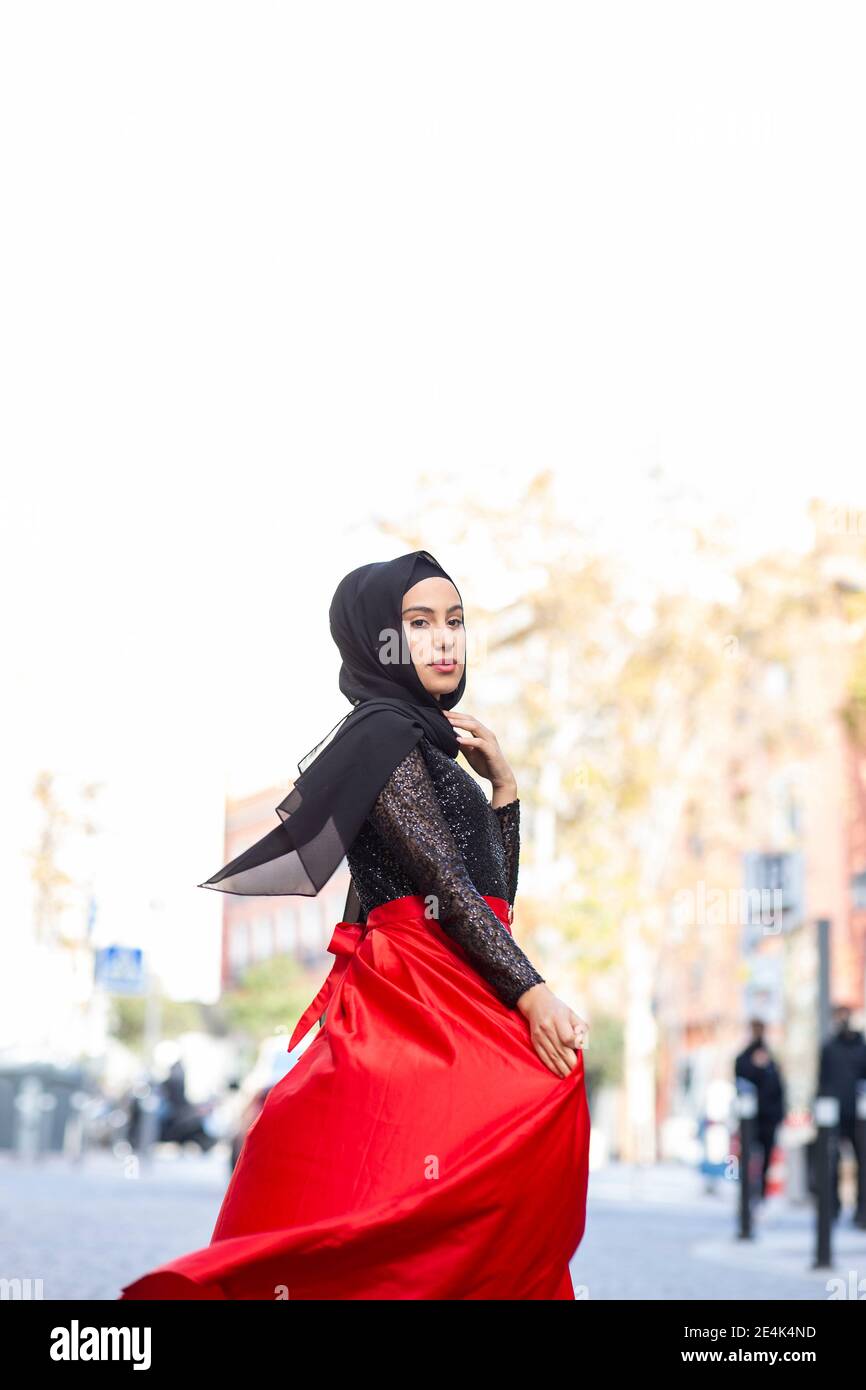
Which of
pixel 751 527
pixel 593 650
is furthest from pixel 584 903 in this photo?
pixel 751 527

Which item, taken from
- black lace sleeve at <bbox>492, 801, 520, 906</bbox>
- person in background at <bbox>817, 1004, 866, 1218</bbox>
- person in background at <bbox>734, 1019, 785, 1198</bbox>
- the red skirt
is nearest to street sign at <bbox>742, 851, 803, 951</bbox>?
person in background at <bbox>734, 1019, 785, 1198</bbox>

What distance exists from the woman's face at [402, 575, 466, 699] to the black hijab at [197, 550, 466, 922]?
17mm

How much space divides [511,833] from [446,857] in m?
0.44

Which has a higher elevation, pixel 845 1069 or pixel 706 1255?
pixel 845 1069

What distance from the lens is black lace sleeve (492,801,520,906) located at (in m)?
4.17

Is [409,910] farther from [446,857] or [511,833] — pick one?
[511,833]

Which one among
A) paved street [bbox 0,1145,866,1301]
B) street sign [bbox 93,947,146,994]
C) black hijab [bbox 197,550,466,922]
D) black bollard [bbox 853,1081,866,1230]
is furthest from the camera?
street sign [bbox 93,947,146,994]

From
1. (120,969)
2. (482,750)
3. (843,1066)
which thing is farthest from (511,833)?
(120,969)

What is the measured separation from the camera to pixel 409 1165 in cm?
356

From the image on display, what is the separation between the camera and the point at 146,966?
25000 mm

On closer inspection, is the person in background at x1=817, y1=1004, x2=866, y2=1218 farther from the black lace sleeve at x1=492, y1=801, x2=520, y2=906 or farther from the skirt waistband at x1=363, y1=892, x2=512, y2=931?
the skirt waistband at x1=363, y1=892, x2=512, y2=931
